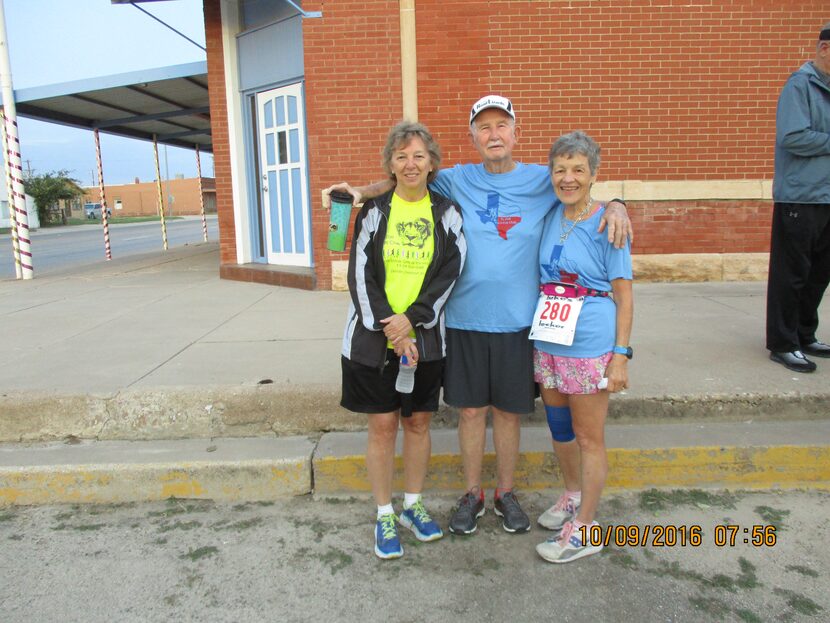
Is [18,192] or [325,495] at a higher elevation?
[18,192]

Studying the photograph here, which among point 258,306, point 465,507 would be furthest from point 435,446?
point 258,306

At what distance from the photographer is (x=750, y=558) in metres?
2.69

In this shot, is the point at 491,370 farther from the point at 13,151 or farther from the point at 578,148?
the point at 13,151

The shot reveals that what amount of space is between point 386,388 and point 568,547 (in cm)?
104

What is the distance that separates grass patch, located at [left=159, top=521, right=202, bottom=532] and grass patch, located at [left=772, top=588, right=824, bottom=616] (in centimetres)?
257

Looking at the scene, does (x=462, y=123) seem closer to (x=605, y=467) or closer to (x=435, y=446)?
(x=435, y=446)

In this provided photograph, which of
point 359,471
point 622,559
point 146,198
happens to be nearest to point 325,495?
point 359,471

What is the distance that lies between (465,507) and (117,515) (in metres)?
1.79

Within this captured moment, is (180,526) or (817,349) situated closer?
(180,526)

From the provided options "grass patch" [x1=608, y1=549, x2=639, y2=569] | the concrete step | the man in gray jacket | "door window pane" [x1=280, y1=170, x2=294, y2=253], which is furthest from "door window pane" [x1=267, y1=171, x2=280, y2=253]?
"grass patch" [x1=608, y1=549, x2=639, y2=569]

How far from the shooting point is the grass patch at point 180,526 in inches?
122

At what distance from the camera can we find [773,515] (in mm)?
3045

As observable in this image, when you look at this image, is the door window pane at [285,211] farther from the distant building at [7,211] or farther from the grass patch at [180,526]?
the distant building at [7,211]

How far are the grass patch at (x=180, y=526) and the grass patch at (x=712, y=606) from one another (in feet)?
7.36
